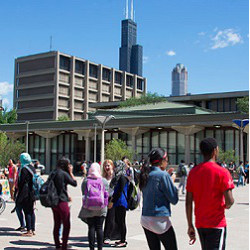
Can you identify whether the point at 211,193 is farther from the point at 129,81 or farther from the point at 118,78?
the point at 129,81

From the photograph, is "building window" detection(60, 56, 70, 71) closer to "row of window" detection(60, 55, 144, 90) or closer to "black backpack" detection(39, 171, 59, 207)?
"row of window" detection(60, 55, 144, 90)

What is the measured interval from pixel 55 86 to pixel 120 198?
9256 centimetres

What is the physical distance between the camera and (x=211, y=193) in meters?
4.61

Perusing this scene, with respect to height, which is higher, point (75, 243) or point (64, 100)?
point (64, 100)

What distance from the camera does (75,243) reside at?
340 inches

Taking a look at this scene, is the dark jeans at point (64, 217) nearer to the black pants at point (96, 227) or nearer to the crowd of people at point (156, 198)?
the crowd of people at point (156, 198)

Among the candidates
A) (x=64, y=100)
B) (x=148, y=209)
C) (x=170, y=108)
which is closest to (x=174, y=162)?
(x=170, y=108)

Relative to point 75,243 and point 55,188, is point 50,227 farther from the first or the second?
point 55,188

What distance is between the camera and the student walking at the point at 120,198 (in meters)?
8.38

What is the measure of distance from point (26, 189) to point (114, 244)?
7.22 feet

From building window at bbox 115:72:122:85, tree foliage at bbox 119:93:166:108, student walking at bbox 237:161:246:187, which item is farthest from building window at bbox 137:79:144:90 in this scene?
student walking at bbox 237:161:246:187

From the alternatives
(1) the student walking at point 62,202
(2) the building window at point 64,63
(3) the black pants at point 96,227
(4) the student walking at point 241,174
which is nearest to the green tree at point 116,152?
(4) the student walking at point 241,174

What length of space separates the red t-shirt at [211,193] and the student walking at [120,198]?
3.79m

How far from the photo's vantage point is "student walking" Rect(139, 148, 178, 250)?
17.6 ft
